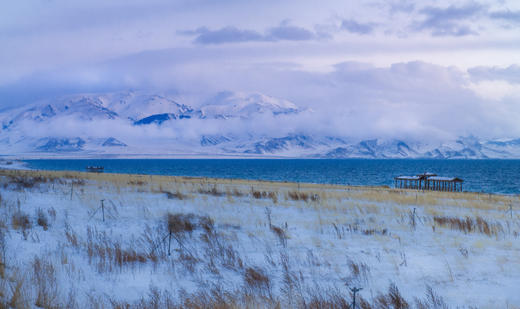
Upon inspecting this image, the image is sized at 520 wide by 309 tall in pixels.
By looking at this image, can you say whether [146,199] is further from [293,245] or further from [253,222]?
[293,245]

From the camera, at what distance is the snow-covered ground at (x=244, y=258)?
24.7 ft

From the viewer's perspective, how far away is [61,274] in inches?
317

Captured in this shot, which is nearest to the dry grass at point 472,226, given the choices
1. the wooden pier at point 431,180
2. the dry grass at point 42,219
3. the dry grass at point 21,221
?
the dry grass at point 42,219

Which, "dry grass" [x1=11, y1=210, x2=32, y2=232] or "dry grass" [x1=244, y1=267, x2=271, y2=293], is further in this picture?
"dry grass" [x1=11, y1=210, x2=32, y2=232]

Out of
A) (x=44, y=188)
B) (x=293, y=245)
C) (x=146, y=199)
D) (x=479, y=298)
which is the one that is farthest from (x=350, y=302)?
(x=44, y=188)

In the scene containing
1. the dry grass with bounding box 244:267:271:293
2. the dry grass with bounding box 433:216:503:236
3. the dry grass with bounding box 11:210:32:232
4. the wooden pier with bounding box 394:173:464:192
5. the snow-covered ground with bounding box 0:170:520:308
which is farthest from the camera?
the wooden pier with bounding box 394:173:464:192

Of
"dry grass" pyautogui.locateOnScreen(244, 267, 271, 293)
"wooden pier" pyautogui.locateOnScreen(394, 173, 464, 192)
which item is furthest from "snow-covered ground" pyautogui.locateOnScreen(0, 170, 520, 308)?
"wooden pier" pyautogui.locateOnScreen(394, 173, 464, 192)

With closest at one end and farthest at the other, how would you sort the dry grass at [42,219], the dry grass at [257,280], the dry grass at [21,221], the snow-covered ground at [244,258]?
the snow-covered ground at [244,258] < the dry grass at [257,280] < the dry grass at [21,221] < the dry grass at [42,219]

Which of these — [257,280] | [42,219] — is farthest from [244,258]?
[42,219]

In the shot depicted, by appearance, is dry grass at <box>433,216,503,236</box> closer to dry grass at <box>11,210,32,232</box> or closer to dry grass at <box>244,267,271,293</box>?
dry grass at <box>244,267,271,293</box>

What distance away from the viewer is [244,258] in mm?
9914

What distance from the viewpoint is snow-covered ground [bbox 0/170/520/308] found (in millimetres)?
7523

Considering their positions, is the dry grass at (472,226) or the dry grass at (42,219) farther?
the dry grass at (472,226)

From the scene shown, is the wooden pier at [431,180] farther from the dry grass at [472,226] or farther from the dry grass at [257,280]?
the dry grass at [257,280]
